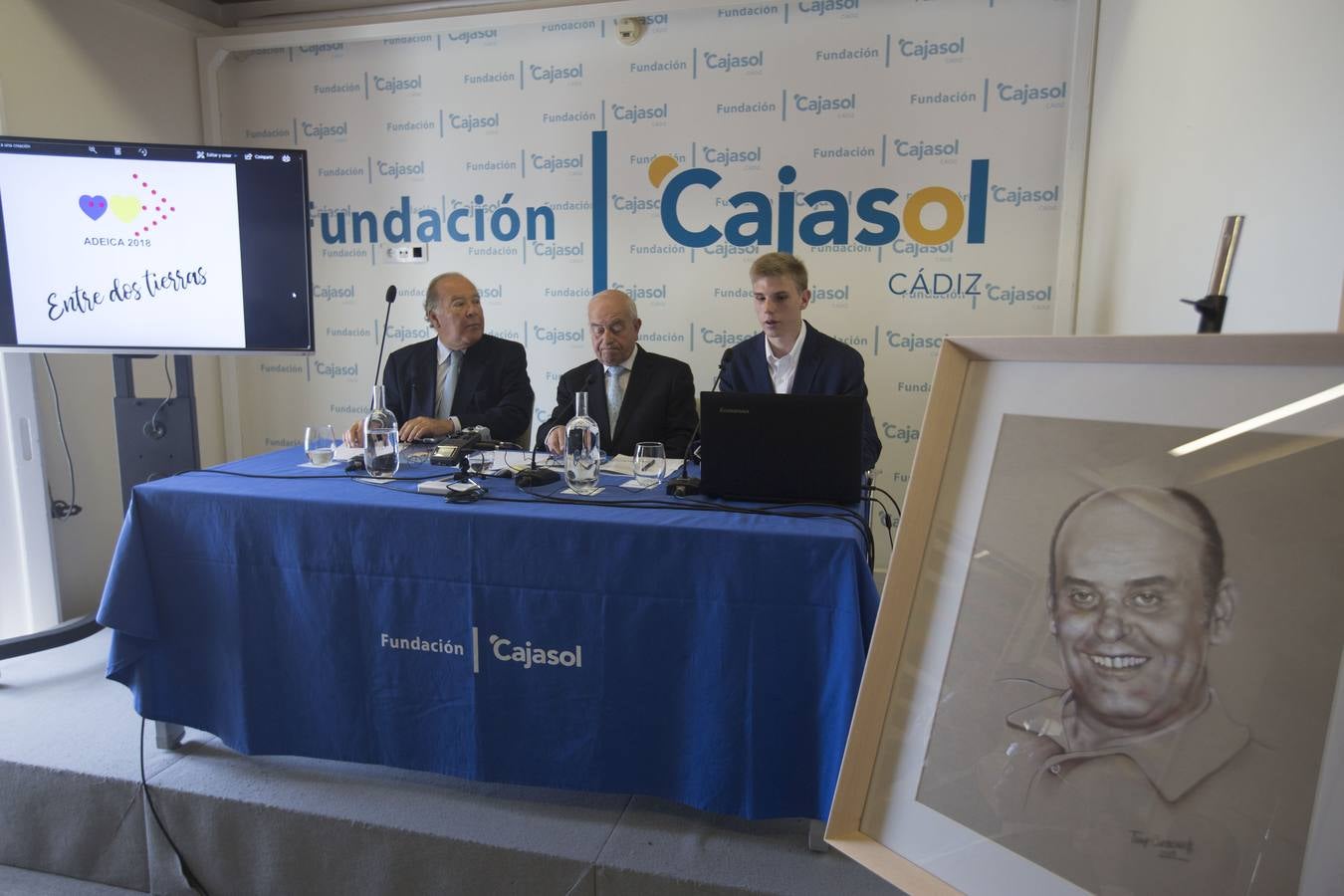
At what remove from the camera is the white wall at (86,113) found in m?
3.04

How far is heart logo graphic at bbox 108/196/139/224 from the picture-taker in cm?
255

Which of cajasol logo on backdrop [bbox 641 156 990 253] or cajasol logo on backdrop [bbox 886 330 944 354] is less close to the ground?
cajasol logo on backdrop [bbox 641 156 990 253]

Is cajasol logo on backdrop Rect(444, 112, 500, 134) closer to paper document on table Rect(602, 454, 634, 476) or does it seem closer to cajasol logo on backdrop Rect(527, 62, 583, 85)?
cajasol logo on backdrop Rect(527, 62, 583, 85)

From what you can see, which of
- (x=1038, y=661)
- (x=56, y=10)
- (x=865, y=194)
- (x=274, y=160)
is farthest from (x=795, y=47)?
(x=1038, y=661)

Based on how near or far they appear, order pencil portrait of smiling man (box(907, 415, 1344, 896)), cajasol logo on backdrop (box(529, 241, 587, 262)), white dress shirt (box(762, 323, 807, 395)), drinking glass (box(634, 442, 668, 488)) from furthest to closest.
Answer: cajasol logo on backdrop (box(529, 241, 587, 262)) → white dress shirt (box(762, 323, 807, 395)) → drinking glass (box(634, 442, 668, 488)) → pencil portrait of smiling man (box(907, 415, 1344, 896))

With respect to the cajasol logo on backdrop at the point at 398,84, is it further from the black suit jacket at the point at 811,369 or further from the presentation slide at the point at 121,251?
the black suit jacket at the point at 811,369

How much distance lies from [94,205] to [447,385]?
4.13ft

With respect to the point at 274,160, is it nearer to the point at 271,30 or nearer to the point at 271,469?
the point at 271,469

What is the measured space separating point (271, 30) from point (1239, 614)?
4.67 meters

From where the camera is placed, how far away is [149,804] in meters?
1.81

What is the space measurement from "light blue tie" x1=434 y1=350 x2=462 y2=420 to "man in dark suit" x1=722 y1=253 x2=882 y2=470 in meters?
1.08

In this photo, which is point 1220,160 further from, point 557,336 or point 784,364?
point 557,336

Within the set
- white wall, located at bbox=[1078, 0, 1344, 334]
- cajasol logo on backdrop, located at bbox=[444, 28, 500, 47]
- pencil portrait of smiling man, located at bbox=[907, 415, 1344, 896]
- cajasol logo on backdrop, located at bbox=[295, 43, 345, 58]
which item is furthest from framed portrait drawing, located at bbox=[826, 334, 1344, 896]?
cajasol logo on backdrop, located at bbox=[295, 43, 345, 58]
